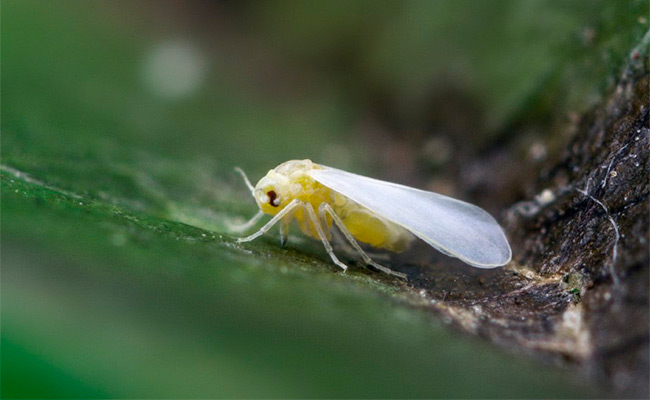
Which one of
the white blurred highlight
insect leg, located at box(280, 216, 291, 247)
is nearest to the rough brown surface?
insect leg, located at box(280, 216, 291, 247)

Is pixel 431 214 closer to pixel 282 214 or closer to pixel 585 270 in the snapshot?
pixel 282 214

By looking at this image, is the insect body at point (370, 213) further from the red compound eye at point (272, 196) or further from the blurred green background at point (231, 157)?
the blurred green background at point (231, 157)

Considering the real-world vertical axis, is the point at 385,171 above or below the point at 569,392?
above

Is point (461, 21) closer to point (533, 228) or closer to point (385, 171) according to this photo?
point (385, 171)

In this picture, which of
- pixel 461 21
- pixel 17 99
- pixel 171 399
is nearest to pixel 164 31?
pixel 17 99

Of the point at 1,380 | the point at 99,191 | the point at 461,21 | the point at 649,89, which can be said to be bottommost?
the point at 1,380

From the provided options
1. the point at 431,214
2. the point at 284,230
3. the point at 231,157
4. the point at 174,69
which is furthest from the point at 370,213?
the point at 174,69

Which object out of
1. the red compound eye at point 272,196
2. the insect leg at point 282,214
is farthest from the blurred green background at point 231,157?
the red compound eye at point 272,196
